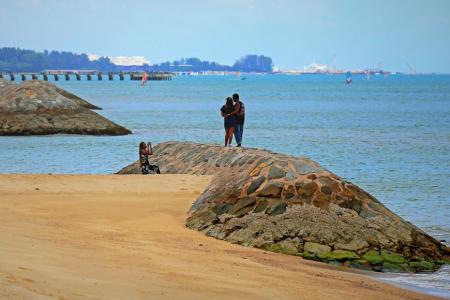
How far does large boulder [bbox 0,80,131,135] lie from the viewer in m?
42.5

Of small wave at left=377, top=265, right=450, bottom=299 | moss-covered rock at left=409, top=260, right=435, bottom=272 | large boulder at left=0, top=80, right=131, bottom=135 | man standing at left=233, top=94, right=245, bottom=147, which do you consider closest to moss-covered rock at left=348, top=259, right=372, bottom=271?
small wave at left=377, top=265, right=450, bottom=299

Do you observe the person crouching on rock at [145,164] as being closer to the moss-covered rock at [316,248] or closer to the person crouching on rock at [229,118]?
the person crouching on rock at [229,118]

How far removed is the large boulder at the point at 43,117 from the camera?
139ft

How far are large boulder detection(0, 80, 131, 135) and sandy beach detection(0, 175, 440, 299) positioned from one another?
26.3 meters

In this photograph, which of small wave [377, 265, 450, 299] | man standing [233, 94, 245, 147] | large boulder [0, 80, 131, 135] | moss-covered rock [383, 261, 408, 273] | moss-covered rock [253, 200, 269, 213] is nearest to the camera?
small wave [377, 265, 450, 299]

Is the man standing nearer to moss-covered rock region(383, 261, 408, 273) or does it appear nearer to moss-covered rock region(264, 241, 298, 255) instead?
moss-covered rock region(264, 241, 298, 255)

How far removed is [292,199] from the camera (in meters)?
13.2

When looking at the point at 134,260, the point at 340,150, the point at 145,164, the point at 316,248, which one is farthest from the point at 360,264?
the point at 340,150

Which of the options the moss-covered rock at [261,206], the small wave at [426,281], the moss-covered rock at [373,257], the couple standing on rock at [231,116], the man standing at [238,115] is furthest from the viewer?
the couple standing on rock at [231,116]

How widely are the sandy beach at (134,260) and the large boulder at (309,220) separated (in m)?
0.38

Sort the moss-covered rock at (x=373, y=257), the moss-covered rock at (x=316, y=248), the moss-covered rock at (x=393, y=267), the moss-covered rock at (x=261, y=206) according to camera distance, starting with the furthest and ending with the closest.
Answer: the moss-covered rock at (x=261, y=206)
the moss-covered rock at (x=316, y=248)
the moss-covered rock at (x=373, y=257)
the moss-covered rock at (x=393, y=267)

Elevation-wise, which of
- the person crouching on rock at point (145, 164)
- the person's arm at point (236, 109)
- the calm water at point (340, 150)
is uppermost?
the person's arm at point (236, 109)

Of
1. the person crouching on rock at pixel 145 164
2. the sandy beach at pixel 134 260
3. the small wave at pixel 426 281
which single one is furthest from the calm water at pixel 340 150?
the person crouching on rock at pixel 145 164

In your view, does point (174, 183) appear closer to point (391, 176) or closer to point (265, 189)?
point (265, 189)
